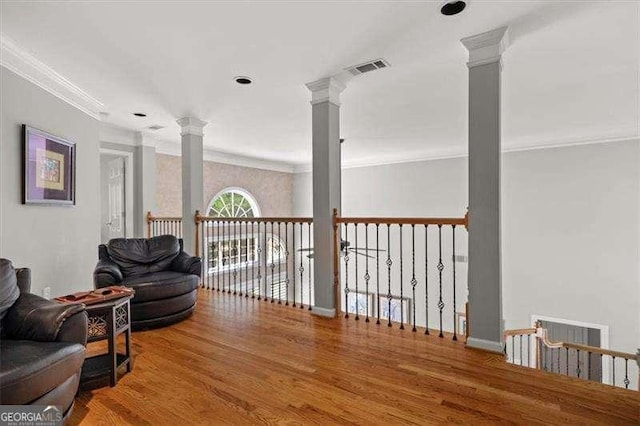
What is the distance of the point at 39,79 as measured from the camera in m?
3.25

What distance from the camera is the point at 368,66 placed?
3.22 m

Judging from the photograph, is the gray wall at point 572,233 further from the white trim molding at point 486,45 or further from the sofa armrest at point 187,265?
the sofa armrest at point 187,265

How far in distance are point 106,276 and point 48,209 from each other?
39.7 inches

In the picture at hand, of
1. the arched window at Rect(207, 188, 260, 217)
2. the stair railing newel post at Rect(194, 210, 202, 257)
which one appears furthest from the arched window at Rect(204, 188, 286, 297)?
the stair railing newel post at Rect(194, 210, 202, 257)

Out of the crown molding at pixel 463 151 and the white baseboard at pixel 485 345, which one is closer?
the white baseboard at pixel 485 345

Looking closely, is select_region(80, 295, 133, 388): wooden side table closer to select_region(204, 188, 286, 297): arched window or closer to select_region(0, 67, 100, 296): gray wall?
select_region(0, 67, 100, 296): gray wall

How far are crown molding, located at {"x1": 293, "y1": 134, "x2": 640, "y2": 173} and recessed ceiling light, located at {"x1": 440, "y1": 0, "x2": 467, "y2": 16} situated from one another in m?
3.94

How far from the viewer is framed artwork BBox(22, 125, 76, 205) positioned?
3.11 metres

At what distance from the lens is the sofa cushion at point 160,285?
3.22 m

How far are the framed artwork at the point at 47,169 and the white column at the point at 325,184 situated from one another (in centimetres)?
277

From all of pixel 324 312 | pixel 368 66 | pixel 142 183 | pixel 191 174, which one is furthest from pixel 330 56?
pixel 142 183

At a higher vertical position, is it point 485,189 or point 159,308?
point 485,189

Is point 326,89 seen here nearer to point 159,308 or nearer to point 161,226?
point 159,308

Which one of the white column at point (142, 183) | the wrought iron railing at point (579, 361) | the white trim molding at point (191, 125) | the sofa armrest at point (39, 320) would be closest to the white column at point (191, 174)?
the white trim molding at point (191, 125)
